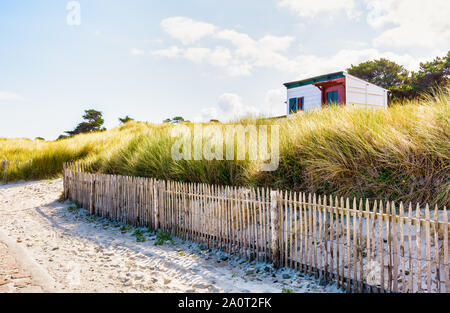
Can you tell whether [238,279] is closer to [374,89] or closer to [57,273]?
[57,273]

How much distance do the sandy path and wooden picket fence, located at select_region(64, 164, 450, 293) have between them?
0.33m

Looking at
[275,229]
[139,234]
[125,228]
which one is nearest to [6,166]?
[125,228]

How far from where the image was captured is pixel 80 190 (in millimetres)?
11000

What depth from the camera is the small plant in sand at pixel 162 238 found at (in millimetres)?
6864

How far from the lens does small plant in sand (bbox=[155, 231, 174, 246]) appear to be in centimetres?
686

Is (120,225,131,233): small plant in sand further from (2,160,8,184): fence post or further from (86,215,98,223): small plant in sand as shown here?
(2,160,8,184): fence post

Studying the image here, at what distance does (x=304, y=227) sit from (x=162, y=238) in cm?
348

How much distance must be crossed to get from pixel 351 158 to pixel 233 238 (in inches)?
123

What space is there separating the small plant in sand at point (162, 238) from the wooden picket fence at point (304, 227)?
176mm

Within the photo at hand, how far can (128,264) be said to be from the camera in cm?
549

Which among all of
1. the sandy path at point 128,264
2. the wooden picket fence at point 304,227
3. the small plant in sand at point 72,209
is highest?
the wooden picket fence at point 304,227

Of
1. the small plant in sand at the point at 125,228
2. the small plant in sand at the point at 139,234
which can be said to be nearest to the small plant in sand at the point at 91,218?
the small plant in sand at the point at 125,228

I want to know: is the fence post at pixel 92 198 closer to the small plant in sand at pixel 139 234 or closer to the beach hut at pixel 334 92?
the small plant in sand at pixel 139 234
